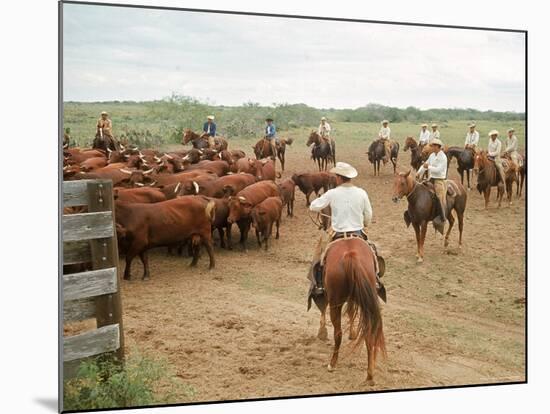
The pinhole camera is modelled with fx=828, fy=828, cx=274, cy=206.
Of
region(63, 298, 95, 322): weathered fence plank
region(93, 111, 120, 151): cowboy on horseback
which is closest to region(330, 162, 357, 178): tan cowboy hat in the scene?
region(93, 111, 120, 151): cowboy on horseback

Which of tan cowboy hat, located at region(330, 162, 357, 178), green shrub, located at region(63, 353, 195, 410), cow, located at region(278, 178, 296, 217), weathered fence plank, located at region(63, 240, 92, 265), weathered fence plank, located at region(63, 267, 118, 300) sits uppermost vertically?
tan cowboy hat, located at region(330, 162, 357, 178)

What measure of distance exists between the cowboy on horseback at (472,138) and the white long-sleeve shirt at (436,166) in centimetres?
28

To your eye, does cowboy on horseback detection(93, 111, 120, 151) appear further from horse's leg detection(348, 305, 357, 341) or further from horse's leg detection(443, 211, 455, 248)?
horse's leg detection(443, 211, 455, 248)

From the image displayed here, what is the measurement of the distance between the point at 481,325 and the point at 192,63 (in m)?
3.63

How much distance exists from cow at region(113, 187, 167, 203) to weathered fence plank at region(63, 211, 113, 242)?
0.46m

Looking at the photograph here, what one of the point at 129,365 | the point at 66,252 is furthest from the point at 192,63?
the point at 129,365

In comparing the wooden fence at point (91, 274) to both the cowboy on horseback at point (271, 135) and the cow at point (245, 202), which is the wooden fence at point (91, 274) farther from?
the cowboy on horseback at point (271, 135)

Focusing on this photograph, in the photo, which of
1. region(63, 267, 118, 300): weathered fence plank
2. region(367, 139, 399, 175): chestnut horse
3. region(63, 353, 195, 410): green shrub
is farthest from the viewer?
region(367, 139, 399, 175): chestnut horse

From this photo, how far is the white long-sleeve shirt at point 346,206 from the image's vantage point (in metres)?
7.12

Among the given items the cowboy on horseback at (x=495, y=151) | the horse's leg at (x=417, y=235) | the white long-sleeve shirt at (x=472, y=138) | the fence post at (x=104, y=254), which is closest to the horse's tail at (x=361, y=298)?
the horse's leg at (x=417, y=235)

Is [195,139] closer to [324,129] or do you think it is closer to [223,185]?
[223,185]

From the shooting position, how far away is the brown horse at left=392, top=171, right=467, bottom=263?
25.6 ft

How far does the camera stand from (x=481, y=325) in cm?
783

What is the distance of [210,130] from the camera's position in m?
7.19
